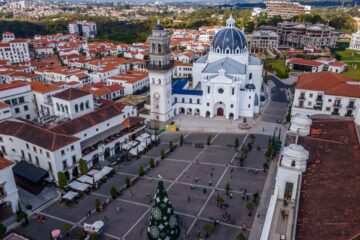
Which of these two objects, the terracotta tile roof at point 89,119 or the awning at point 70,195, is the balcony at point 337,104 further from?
the awning at point 70,195

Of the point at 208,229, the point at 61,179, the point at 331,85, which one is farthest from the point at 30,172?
the point at 331,85

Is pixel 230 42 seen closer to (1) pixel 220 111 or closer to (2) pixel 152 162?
(1) pixel 220 111

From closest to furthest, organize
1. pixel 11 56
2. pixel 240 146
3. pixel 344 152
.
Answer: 1. pixel 344 152
2. pixel 240 146
3. pixel 11 56

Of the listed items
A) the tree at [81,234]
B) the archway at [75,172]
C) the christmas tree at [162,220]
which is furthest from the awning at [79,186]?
the christmas tree at [162,220]

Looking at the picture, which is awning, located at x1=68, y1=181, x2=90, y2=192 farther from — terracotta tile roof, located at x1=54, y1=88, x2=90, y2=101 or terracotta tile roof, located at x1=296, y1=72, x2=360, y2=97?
terracotta tile roof, located at x1=296, y1=72, x2=360, y2=97

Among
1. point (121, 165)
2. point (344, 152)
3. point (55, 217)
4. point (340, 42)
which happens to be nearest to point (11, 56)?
point (121, 165)

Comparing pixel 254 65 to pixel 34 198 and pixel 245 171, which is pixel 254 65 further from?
pixel 34 198

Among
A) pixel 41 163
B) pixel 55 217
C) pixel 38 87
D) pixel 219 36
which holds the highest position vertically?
pixel 219 36
